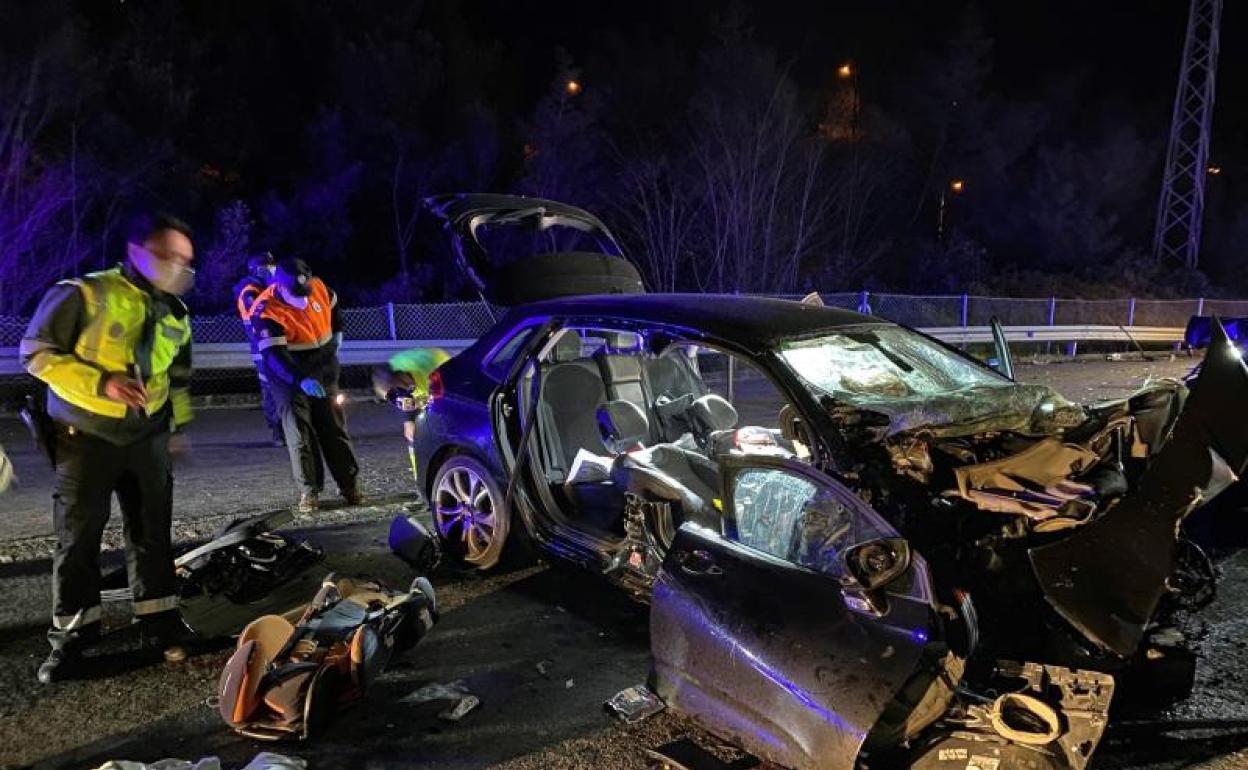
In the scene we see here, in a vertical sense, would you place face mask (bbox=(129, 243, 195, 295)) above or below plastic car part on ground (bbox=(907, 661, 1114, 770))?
above

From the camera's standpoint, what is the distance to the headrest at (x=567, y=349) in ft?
16.2

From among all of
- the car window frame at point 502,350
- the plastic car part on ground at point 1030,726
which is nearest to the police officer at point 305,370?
the car window frame at point 502,350

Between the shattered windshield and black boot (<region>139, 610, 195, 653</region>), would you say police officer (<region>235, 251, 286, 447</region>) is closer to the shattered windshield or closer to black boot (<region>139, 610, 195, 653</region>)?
black boot (<region>139, 610, 195, 653</region>)

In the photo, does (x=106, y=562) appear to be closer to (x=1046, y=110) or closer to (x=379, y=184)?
(x=379, y=184)

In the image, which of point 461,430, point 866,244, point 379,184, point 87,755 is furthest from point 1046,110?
point 87,755

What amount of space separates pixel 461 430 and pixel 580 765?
2.09 m

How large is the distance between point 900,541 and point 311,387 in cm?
415

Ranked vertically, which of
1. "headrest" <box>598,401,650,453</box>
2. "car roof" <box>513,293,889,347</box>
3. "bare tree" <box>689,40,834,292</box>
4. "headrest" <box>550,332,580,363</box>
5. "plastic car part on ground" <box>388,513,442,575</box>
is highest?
"bare tree" <box>689,40,834,292</box>

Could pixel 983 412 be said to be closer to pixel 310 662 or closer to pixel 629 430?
pixel 629 430

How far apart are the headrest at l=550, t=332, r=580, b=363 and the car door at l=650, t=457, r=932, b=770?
6.88 feet

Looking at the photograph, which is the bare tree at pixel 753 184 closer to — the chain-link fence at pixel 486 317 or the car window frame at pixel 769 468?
the chain-link fence at pixel 486 317

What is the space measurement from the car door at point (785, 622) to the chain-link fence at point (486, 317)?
3.24m

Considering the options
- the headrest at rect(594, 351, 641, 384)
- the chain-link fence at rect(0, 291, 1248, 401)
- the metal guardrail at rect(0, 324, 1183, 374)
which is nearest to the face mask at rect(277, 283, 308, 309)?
the chain-link fence at rect(0, 291, 1248, 401)

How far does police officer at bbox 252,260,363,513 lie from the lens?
5461mm
